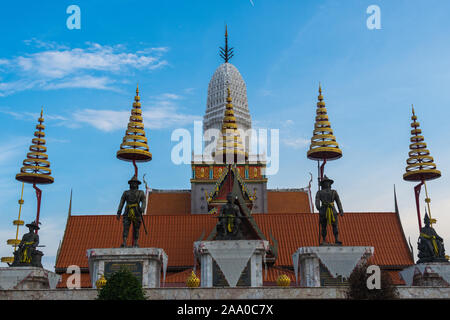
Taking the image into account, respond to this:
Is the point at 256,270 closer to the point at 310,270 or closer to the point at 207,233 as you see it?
the point at 310,270

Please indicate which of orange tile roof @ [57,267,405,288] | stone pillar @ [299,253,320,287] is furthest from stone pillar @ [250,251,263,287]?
orange tile roof @ [57,267,405,288]

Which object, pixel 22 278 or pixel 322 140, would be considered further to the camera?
pixel 322 140

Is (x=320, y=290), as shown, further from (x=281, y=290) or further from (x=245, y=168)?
(x=245, y=168)

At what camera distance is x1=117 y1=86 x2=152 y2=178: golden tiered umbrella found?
89.9 ft

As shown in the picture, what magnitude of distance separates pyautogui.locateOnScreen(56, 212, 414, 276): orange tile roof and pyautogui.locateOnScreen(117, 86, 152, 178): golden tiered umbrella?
16.1 feet

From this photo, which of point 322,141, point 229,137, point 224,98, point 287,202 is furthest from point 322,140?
point 224,98

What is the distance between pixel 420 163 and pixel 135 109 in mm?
14572

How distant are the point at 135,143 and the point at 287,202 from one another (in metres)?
26.8

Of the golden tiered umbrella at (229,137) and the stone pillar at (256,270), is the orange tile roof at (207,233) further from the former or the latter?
the stone pillar at (256,270)

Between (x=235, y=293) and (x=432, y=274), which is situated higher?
(x=432, y=274)

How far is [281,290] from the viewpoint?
1736 centimetres

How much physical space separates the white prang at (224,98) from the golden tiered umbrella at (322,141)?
149ft

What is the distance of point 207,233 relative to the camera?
101 ft
